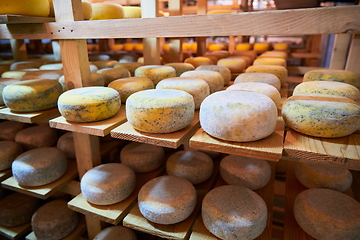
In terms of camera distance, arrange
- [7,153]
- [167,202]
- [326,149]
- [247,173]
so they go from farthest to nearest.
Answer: [7,153], [247,173], [167,202], [326,149]

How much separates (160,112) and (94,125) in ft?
1.37

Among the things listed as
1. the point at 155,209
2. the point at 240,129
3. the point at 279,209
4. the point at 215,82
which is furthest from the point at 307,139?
the point at 279,209

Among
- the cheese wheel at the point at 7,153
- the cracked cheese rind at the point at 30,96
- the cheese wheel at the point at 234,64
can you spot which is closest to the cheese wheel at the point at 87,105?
the cracked cheese rind at the point at 30,96

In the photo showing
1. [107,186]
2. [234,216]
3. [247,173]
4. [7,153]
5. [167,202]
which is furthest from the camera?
[7,153]

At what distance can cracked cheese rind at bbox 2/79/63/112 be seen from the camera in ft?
4.90

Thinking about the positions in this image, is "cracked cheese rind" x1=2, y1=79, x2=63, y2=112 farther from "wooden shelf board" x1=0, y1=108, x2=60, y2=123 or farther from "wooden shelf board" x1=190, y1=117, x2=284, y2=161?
"wooden shelf board" x1=190, y1=117, x2=284, y2=161

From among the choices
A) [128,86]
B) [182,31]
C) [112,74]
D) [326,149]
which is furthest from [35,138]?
[326,149]

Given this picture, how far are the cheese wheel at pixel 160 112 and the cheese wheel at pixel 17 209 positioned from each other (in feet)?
5.67

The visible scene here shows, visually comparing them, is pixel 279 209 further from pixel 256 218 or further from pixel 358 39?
pixel 358 39

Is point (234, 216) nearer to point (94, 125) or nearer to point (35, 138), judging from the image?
point (94, 125)

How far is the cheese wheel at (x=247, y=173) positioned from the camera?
1.59 meters

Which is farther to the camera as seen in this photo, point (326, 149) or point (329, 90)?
point (329, 90)

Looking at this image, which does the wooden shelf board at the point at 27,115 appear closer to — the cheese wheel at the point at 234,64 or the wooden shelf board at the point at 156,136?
the wooden shelf board at the point at 156,136

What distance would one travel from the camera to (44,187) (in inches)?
69.7
